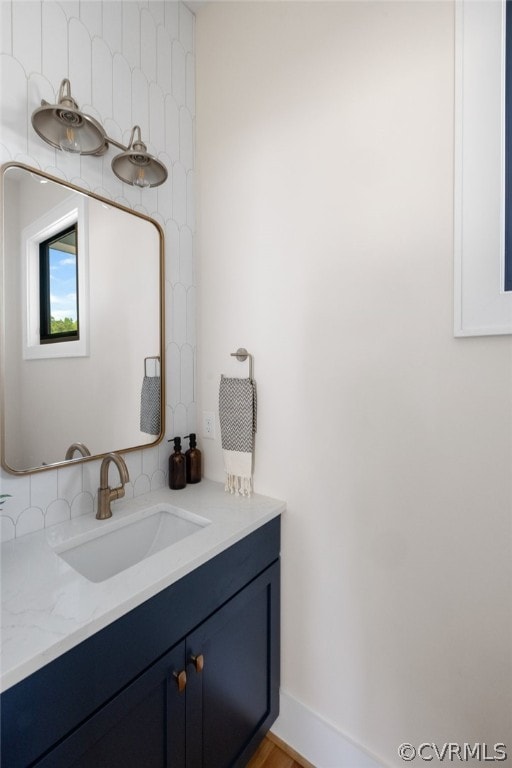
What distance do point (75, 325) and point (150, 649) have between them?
924 millimetres

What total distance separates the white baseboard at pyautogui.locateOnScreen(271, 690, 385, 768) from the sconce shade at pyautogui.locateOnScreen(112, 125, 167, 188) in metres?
1.90

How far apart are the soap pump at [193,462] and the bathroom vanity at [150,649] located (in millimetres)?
156

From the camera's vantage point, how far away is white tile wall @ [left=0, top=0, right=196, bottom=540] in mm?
986

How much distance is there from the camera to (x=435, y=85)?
962 millimetres

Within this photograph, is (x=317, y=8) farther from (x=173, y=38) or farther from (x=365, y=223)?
(x=365, y=223)

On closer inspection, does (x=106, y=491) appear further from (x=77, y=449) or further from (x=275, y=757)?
(x=275, y=757)

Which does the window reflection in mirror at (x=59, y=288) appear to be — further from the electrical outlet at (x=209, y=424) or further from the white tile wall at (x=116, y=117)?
the electrical outlet at (x=209, y=424)

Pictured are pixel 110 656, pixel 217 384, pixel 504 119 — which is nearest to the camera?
pixel 110 656

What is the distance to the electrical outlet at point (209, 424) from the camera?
1507mm

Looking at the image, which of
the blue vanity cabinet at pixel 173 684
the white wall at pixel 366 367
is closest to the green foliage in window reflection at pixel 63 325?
the white wall at pixel 366 367

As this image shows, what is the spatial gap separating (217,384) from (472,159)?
1.08 meters

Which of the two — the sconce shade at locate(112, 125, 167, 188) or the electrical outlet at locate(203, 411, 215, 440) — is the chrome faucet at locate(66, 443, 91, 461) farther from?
the sconce shade at locate(112, 125, 167, 188)

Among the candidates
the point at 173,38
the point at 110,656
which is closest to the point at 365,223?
the point at 173,38

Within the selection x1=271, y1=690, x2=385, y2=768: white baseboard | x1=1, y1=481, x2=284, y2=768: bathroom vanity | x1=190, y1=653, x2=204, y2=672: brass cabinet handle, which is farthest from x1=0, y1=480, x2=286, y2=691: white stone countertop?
x1=271, y1=690, x2=385, y2=768: white baseboard
